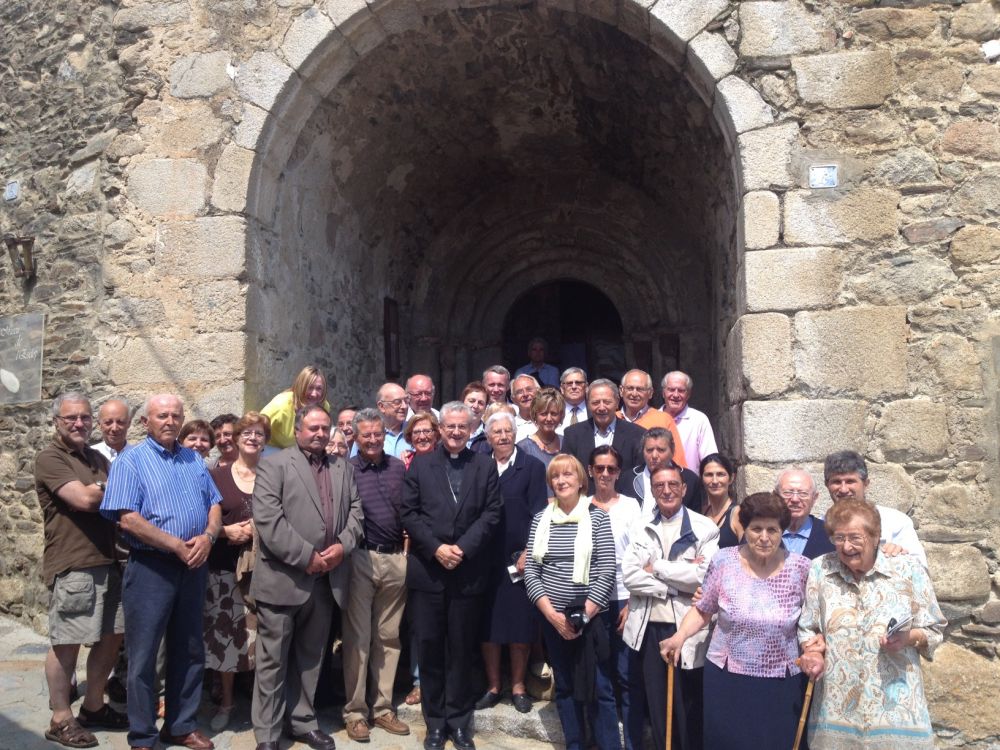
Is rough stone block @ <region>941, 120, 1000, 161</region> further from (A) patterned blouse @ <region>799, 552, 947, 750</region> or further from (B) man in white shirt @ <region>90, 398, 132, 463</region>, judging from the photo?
(B) man in white shirt @ <region>90, 398, 132, 463</region>

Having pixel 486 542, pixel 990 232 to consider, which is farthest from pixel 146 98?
pixel 990 232

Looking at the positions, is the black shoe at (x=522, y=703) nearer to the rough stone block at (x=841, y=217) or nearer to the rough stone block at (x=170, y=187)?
the rough stone block at (x=841, y=217)

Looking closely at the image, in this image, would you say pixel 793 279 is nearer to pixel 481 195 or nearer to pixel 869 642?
pixel 869 642

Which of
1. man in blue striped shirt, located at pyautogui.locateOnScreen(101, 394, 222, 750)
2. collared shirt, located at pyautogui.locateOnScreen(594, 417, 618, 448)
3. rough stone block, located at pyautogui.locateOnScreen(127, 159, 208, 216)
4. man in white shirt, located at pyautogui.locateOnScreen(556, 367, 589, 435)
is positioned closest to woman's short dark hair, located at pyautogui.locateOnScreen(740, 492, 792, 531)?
collared shirt, located at pyautogui.locateOnScreen(594, 417, 618, 448)

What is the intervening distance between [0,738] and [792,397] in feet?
13.2

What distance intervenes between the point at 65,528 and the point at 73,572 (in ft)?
0.63

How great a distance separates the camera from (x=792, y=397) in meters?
4.22

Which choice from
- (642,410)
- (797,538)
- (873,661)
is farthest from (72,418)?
(873,661)

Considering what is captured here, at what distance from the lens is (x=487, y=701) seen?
3.93 metres

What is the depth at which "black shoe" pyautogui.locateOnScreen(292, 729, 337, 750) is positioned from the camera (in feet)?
11.9

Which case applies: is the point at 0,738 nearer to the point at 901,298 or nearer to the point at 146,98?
the point at 146,98

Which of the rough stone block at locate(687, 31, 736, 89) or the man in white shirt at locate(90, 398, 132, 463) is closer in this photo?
the man in white shirt at locate(90, 398, 132, 463)

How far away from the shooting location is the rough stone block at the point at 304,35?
491 centimetres

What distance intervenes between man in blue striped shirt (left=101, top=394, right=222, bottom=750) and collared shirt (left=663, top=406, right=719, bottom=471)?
2.35 meters
